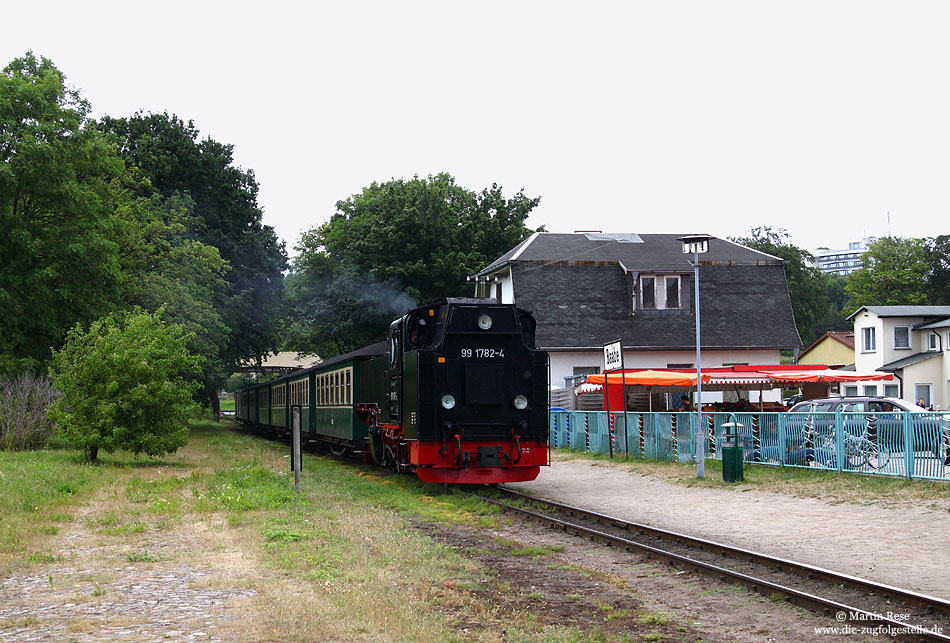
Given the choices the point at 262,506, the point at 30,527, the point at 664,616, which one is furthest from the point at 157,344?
the point at 664,616

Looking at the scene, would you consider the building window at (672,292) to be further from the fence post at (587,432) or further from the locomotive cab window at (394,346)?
the locomotive cab window at (394,346)

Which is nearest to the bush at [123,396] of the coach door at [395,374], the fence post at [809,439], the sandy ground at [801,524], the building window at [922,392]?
the coach door at [395,374]

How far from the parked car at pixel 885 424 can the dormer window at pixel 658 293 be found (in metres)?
19.4

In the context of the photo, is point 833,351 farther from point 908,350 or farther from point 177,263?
point 177,263

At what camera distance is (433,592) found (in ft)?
27.0

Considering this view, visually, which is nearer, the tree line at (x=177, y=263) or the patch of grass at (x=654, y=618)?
the patch of grass at (x=654, y=618)

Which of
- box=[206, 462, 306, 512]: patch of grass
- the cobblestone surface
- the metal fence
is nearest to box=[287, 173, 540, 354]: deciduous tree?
the metal fence

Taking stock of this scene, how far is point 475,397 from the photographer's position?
53.5 feet

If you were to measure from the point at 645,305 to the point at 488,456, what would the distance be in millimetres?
24937

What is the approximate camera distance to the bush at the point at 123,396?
71.2 feet

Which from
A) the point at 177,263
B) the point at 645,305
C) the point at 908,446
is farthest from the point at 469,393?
the point at 177,263

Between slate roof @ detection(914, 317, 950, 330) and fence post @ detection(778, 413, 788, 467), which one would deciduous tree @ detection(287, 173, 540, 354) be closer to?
slate roof @ detection(914, 317, 950, 330)

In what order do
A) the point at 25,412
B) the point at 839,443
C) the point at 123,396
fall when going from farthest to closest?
1. the point at 25,412
2. the point at 123,396
3. the point at 839,443

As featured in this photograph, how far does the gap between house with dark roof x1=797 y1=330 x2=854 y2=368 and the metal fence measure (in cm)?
3574
